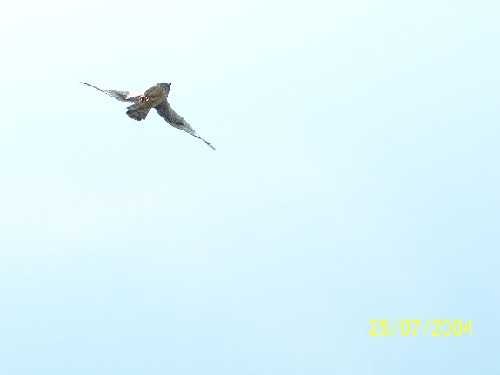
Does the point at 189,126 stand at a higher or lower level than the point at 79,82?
higher

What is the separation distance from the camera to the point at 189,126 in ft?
150

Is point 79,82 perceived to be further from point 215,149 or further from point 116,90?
point 215,149

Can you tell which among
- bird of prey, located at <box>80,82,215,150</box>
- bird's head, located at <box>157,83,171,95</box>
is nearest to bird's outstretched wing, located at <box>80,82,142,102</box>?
bird of prey, located at <box>80,82,215,150</box>

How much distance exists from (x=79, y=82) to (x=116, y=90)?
9.48 feet

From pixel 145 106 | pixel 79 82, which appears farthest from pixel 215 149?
pixel 79 82

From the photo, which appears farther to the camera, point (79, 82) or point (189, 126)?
point (189, 126)

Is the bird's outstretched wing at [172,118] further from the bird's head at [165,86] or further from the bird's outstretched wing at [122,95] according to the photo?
the bird's outstretched wing at [122,95]

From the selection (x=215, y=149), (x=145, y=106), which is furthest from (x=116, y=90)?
(x=215, y=149)

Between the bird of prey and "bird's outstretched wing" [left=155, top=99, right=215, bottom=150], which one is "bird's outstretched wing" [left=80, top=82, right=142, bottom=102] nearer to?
the bird of prey

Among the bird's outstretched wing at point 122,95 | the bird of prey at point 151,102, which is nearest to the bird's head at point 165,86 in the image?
the bird of prey at point 151,102

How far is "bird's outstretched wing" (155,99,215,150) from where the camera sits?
44.5 metres

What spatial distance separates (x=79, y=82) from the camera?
41469 mm

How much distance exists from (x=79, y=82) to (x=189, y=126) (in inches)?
292

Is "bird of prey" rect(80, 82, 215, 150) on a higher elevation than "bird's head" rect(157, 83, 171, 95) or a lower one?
lower
